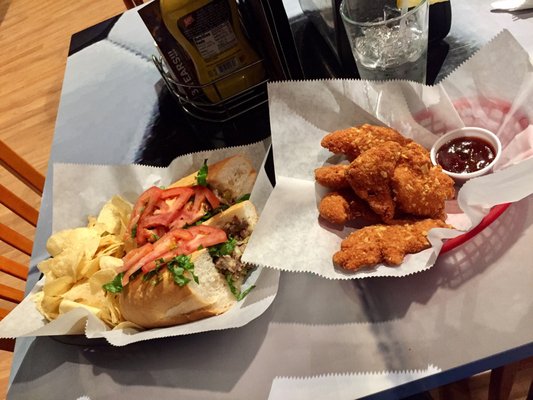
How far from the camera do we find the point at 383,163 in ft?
3.25

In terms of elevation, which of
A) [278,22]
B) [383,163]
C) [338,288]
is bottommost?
[338,288]

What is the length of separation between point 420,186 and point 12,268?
1.08 meters

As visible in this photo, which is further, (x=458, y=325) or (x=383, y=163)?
(x=383, y=163)

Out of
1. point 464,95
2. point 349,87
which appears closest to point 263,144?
point 349,87

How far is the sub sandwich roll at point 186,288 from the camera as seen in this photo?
100cm

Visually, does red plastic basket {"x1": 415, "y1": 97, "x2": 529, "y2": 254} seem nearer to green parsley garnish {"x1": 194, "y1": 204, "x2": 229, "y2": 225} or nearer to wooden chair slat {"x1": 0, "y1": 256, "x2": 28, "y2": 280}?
green parsley garnish {"x1": 194, "y1": 204, "x2": 229, "y2": 225}

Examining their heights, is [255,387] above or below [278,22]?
below

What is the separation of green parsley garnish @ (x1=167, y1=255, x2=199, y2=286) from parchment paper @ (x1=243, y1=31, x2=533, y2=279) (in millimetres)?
113

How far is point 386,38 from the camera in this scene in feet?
3.91

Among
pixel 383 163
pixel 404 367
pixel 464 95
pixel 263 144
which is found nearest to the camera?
pixel 404 367

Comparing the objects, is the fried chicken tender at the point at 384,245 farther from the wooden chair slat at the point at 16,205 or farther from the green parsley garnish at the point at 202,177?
the wooden chair slat at the point at 16,205

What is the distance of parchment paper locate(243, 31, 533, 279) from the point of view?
973 mm

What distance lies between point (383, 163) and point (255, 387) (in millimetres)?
466

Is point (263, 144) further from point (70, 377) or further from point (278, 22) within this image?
point (70, 377)
